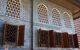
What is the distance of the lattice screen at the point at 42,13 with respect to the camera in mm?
5012

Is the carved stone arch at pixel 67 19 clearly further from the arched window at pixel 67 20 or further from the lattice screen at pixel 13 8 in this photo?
the lattice screen at pixel 13 8

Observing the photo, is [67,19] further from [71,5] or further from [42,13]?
[42,13]

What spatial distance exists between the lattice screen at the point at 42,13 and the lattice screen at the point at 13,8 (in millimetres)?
1038

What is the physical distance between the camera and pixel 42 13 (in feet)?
16.8

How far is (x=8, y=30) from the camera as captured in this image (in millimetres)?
3824

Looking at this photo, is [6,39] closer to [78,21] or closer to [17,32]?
[17,32]

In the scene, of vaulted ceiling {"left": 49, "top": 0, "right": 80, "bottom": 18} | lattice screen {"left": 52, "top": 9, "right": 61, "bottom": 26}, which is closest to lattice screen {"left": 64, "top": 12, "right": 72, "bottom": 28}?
vaulted ceiling {"left": 49, "top": 0, "right": 80, "bottom": 18}

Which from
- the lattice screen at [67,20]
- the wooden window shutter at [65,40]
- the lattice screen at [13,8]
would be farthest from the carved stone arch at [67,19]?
the lattice screen at [13,8]

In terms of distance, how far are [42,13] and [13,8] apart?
54.5 inches

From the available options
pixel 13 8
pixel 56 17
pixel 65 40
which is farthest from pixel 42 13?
pixel 65 40

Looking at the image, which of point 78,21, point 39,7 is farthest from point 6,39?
point 78,21

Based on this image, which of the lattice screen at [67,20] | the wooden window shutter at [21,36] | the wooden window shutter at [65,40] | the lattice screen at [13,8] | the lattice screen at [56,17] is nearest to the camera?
the wooden window shutter at [21,36]

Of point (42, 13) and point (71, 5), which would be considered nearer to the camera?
point (42, 13)

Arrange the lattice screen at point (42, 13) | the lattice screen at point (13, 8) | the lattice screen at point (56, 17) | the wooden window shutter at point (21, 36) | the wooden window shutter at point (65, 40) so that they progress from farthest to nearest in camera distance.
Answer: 1. the lattice screen at point (56, 17)
2. the wooden window shutter at point (65, 40)
3. the lattice screen at point (42, 13)
4. the lattice screen at point (13, 8)
5. the wooden window shutter at point (21, 36)
